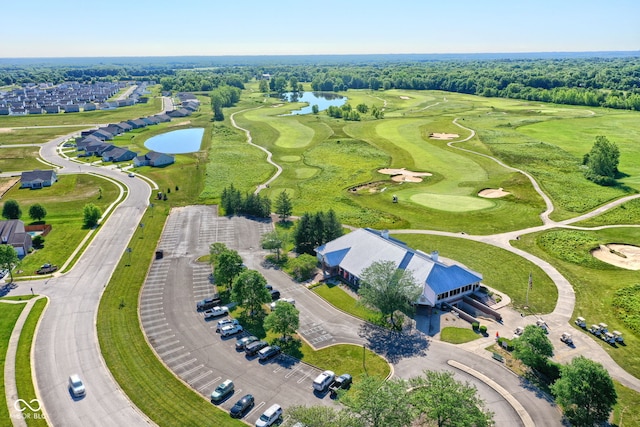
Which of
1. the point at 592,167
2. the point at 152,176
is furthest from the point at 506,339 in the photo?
A: the point at 152,176

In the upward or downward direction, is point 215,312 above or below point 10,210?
below

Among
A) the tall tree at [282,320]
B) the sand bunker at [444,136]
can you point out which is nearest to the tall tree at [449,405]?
the tall tree at [282,320]

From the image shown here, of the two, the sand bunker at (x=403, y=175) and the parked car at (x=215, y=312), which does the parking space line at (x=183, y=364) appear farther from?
the sand bunker at (x=403, y=175)

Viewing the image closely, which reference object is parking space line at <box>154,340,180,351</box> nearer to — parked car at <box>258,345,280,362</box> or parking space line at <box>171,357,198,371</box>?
parking space line at <box>171,357,198,371</box>

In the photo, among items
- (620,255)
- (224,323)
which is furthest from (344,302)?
(620,255)

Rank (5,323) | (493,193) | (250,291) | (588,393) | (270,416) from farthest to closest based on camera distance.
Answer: (493,193), (250,291), (5,323), (270,416), (588,393)

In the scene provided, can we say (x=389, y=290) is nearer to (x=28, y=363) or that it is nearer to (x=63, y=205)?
(x=28, y=363)

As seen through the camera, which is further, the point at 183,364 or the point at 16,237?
the point at 16,237
